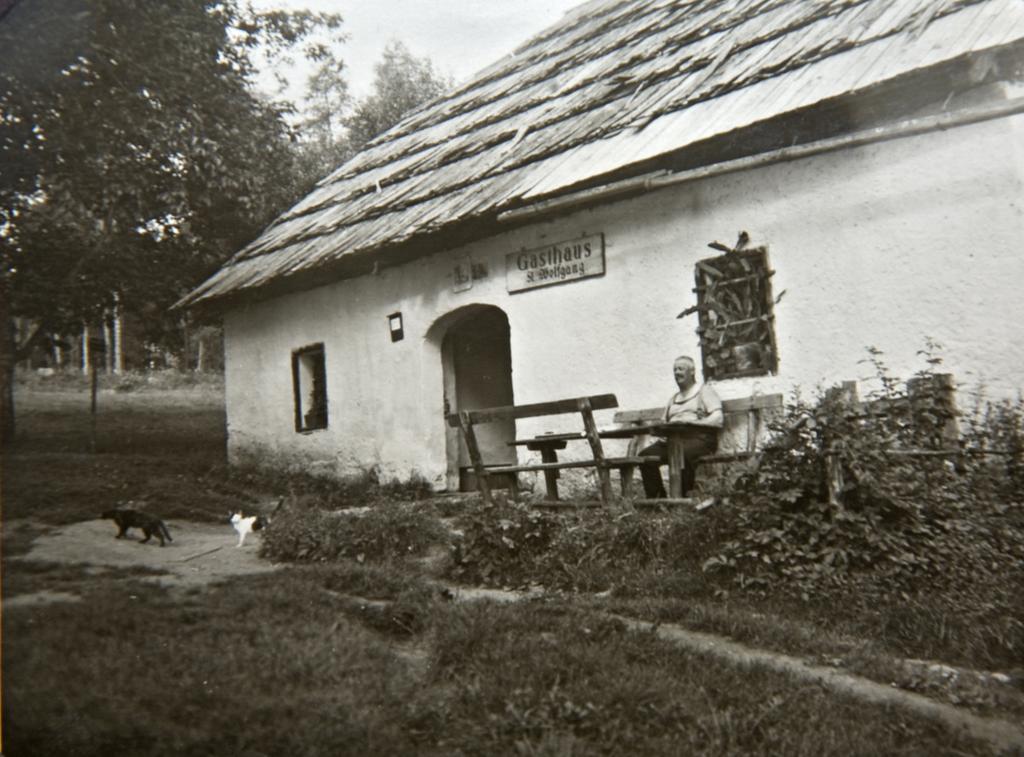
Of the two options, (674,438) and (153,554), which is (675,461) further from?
(153,554)

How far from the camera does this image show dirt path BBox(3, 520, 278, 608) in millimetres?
2889

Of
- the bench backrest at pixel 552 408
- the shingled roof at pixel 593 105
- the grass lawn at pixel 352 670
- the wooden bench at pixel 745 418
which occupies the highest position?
the shingled roof at pixel 593 105

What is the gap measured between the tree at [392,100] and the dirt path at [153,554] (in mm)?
4791

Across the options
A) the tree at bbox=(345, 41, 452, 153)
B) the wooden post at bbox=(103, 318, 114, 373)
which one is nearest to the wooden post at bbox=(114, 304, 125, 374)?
the wooden post at bbox=(103, 318, 114, 373)

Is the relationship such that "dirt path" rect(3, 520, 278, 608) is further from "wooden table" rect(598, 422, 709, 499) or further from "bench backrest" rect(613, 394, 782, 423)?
"bench backrest" rect(613, 394, 782, 423)

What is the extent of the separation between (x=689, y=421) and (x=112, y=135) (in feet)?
14.0

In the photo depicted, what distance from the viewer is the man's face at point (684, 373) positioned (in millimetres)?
6594

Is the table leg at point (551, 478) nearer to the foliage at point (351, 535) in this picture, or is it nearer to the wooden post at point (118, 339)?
the foliage at point (351, 535)

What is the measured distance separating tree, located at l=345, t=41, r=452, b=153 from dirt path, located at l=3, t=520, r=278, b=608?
4791 millimetres

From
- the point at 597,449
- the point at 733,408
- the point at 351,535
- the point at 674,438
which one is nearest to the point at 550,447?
the point at 597,449

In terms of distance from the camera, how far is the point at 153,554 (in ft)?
11.4

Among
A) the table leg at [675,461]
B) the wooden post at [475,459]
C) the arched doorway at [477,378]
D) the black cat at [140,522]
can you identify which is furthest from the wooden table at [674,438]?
the arched doorway at [477,378]

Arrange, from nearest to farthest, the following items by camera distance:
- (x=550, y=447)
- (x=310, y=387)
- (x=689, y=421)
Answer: (x=689, y=421), (x=550, y=447), (x=310, y=387)

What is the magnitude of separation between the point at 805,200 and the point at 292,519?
4.59 metres
